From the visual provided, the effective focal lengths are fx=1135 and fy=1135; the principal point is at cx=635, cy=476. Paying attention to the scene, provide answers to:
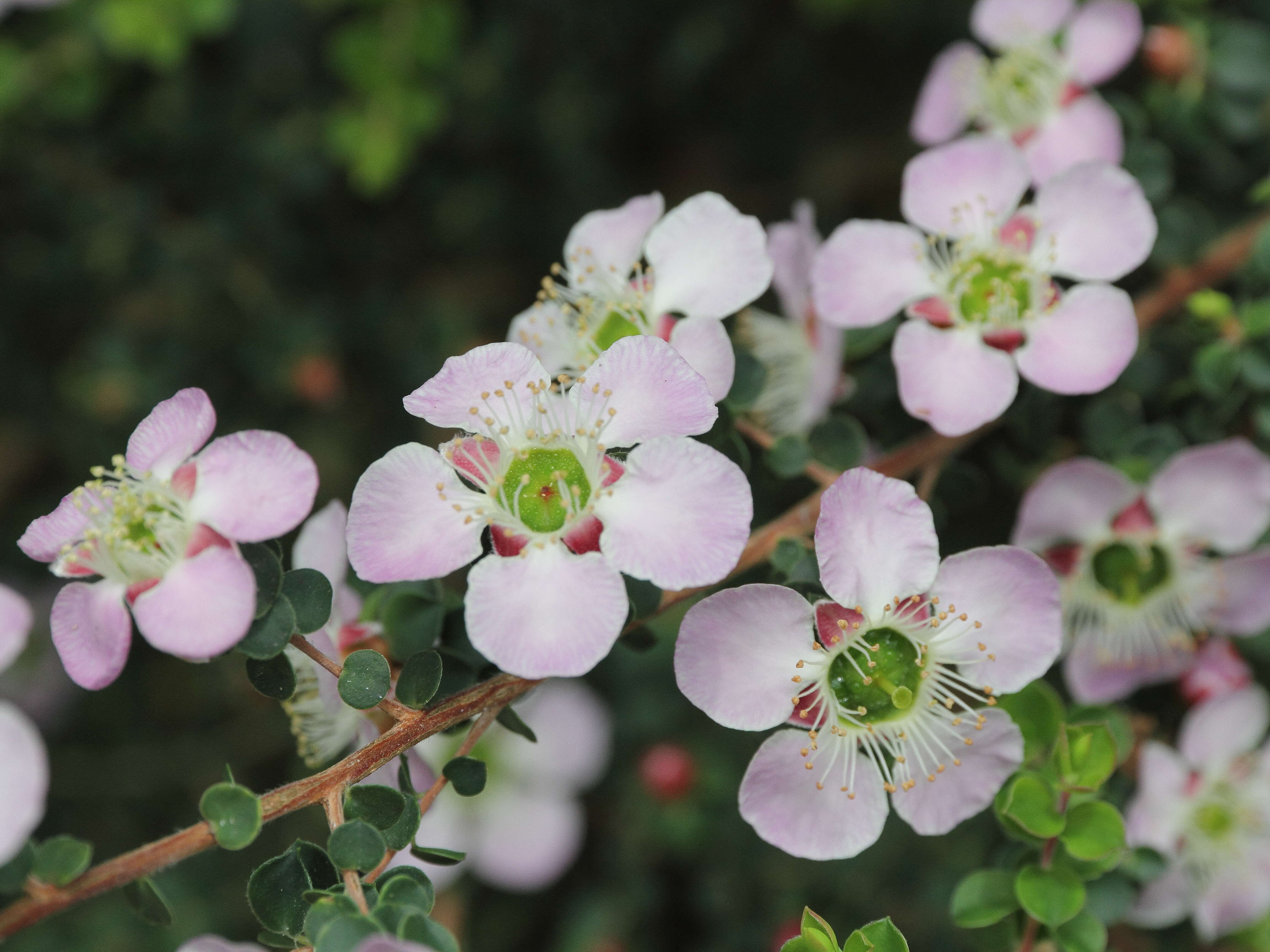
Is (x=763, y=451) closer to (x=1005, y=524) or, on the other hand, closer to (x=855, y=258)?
(x=855, y=258)

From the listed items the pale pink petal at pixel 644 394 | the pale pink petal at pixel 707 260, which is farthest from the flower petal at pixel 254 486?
the pale pink petal at pixel 707 260

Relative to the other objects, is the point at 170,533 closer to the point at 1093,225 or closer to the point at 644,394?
the point at 644,394

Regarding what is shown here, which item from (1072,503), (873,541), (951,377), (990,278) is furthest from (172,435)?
(1072,503)

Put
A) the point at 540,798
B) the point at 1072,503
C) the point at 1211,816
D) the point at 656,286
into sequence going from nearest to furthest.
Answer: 1. the point at 656,286
2. the point at 1072,503
3. the point at 1211,816
4. the point at 540,798

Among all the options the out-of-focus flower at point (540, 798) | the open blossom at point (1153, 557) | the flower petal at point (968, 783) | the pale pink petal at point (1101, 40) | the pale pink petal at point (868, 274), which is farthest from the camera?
the out-of-focus flower at point (540, 798)

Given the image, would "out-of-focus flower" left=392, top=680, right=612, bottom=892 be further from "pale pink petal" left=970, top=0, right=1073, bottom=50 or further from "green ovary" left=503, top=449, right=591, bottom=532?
Answer: "pale pink petal" left=970, top=0, right=1073, bottom=50

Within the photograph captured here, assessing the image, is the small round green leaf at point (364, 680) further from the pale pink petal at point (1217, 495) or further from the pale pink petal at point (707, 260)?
the pale pink petal at point (1217, 495)
